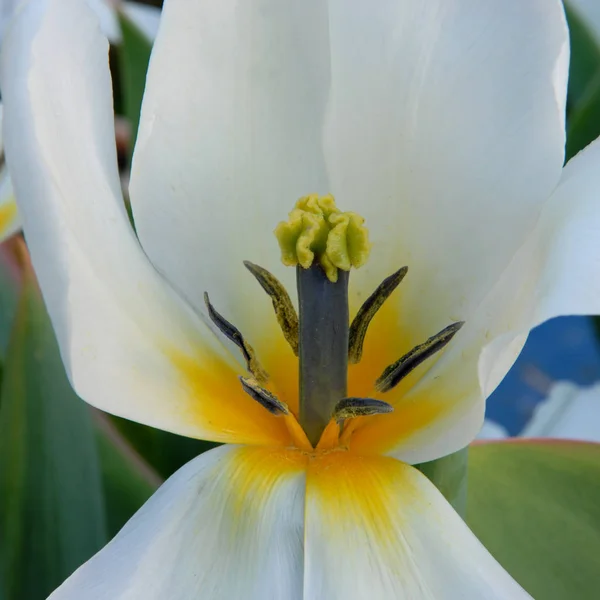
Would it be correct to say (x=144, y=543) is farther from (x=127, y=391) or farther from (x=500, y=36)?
(x=500, y=36)

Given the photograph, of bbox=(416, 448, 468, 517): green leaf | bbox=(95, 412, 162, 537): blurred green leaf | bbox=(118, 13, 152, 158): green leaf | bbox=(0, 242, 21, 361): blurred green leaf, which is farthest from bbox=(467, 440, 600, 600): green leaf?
bbox=(118, 13, 152, 158): green leaf

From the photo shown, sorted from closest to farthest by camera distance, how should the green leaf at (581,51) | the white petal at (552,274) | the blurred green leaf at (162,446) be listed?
the white petal at (552,274)
the blurred green leaf at (162,446)
the green leaf at (581,51)

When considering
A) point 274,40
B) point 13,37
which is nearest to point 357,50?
point 274,40

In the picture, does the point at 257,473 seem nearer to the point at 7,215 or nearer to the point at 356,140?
the point at 356,140

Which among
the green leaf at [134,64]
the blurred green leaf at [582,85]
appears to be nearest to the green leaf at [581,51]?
the blurred green leaf at [582,85]

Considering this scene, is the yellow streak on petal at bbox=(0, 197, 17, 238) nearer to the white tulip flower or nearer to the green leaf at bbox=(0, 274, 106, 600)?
the white tulip flower

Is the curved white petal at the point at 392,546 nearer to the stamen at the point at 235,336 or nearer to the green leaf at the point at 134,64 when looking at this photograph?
the stamen at the point at 235,336
